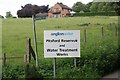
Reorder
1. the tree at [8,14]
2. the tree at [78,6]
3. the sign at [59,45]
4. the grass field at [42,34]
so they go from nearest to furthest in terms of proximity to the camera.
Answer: the sign at [59,45], the grass field at [42,34], the tree at [8,14], the tree at [78,6]

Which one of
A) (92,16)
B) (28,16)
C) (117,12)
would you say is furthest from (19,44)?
(117,12)

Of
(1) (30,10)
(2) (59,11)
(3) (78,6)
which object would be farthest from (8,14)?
(3) (78,6)

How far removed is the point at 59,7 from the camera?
414 inches

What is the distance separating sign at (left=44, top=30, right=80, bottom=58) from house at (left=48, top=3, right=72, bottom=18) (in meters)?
2.03

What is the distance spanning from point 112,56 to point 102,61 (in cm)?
51

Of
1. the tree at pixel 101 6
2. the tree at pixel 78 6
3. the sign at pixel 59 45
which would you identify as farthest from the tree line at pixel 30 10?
Result: the sign at pixel 59 45

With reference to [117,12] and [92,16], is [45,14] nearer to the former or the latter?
[92,16]

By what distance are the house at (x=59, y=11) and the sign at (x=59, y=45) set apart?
2.03 meters

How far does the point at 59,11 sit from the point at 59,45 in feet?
8.16

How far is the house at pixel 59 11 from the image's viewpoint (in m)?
10.4

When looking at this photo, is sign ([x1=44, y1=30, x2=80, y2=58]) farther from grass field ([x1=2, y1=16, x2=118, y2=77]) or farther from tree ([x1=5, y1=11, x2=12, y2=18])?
tree ([x1=5, y1=11, x2=12, y2=18])

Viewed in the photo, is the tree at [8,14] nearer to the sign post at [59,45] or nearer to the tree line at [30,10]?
the tree line at [30,10]

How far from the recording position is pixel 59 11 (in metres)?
10.5

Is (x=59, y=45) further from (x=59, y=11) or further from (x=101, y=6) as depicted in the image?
(x=101, y=6)
